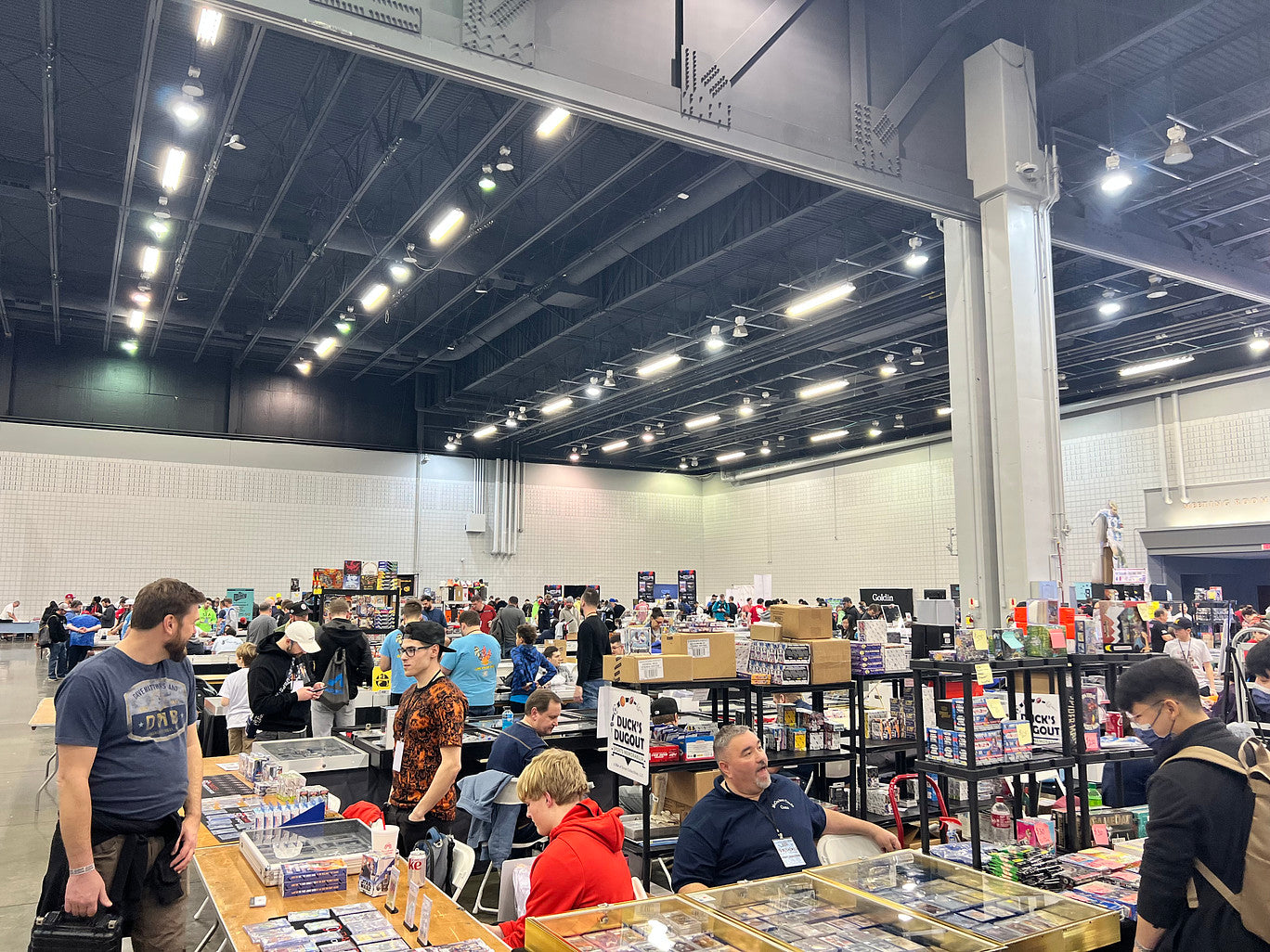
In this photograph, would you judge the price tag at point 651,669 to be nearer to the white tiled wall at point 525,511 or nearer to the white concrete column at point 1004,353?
the white concrete column at point 1004,353

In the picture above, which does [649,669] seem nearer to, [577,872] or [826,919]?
[577,872]

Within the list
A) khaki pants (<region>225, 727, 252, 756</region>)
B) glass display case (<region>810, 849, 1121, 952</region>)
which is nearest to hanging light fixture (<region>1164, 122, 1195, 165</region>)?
glass display case (<region>810, 849, 1121, 952</region>)

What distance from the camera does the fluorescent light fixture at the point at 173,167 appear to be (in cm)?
889

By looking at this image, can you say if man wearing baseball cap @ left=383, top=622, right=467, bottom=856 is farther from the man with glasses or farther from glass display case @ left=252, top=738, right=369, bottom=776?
A: the man with glasses

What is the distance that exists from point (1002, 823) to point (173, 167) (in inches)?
380

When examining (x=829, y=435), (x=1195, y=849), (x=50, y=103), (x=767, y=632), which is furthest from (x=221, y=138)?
(x=829, y=435)

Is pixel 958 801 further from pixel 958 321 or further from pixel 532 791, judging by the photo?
pixel 958 321

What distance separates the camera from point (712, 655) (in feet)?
19.2

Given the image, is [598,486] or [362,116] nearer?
[362,116]

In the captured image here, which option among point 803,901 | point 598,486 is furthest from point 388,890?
point 598,486

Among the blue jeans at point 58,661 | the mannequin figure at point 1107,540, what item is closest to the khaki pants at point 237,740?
the mannequin figure at point 1107,540

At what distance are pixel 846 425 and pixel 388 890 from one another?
64.3 ft

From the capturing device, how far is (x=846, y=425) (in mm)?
21297

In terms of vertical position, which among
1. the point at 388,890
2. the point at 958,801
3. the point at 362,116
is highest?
the point at 362,116
